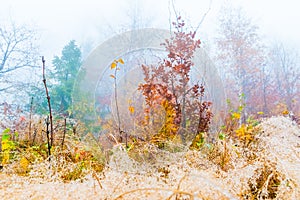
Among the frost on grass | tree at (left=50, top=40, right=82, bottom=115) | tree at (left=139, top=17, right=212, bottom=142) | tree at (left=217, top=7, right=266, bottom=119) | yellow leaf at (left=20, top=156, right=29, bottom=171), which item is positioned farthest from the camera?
tree at (left=217, top=7, right=266, bottom=119)

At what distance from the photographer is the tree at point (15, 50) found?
10.9ft

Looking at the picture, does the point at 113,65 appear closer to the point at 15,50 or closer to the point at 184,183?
the point at 184,183

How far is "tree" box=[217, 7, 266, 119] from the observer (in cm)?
345

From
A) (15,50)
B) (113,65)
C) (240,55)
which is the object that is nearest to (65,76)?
(15,50)

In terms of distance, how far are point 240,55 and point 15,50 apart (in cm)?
267

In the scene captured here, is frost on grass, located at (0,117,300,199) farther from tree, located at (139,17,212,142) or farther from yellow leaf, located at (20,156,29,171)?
tree, located at (139,17,212,142)

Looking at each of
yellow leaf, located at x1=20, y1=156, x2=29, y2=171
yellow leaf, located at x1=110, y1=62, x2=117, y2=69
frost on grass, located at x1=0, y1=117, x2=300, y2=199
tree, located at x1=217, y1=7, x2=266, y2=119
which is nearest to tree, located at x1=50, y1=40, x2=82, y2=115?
tree, located at x1=217, y1=7, x2=266, y2=119

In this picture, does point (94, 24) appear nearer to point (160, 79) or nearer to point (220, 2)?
point (220, 2)

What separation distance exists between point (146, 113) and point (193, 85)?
229 millimetres

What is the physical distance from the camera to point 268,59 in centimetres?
383

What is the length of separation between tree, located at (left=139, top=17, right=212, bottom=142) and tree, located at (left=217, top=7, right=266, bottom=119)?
230 centimetres

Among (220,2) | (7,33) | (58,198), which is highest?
(220,2)

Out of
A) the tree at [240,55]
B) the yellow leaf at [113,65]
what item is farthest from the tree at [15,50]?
the yellow leaf at [113,65]

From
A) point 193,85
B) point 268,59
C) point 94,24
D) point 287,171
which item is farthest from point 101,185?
point 268,59
